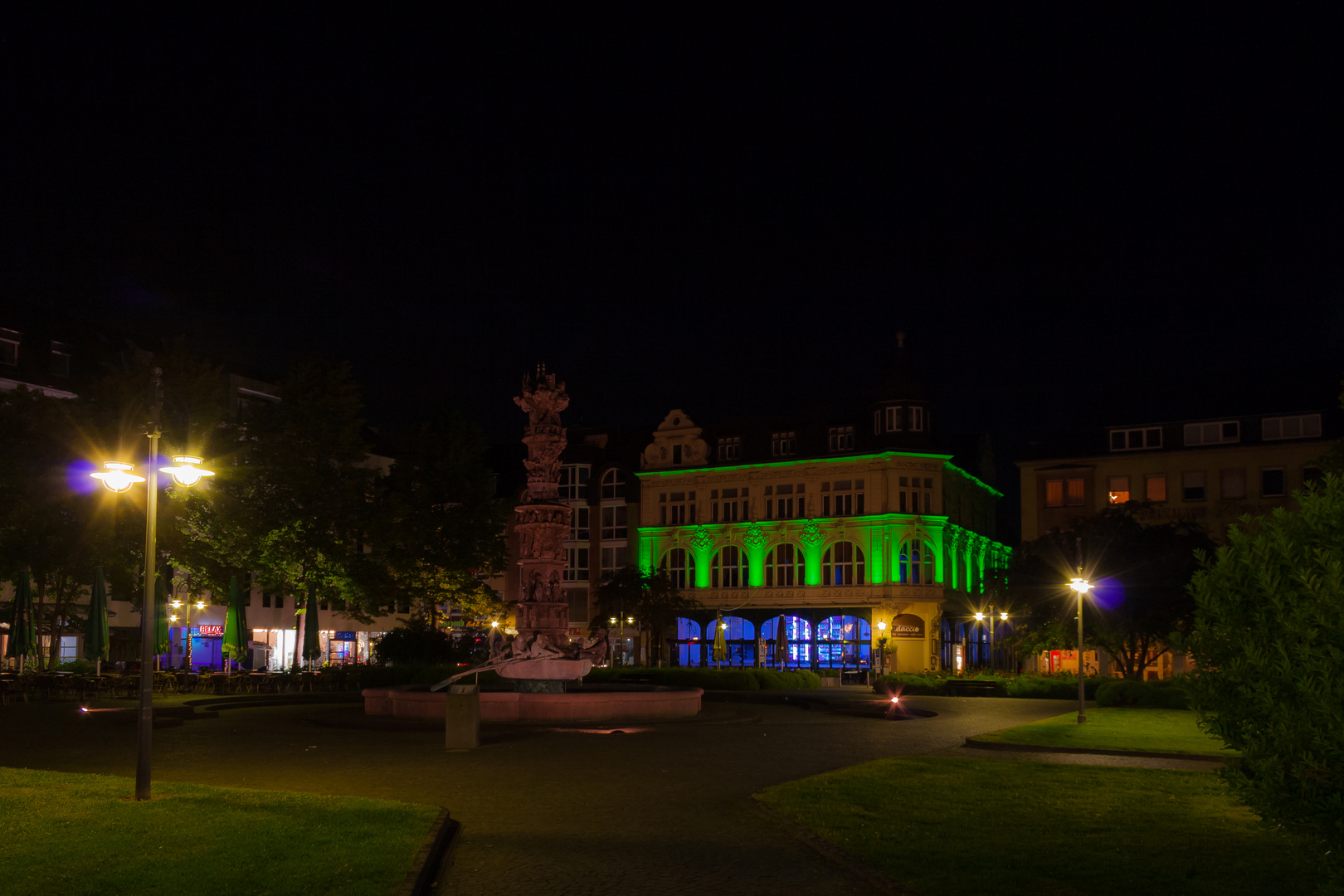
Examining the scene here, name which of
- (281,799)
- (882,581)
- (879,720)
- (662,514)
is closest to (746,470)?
(662,514)

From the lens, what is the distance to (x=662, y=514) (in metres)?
81.2

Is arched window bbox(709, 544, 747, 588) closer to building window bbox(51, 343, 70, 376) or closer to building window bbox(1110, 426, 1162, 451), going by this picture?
building window bbox(1110, 426, 1162, 451)

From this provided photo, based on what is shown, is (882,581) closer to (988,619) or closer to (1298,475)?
(988,619)

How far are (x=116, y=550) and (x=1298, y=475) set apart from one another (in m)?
55.4

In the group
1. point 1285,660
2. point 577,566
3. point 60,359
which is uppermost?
point 60,359

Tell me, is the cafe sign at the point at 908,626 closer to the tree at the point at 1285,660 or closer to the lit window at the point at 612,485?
the lit window at the point at 612,485

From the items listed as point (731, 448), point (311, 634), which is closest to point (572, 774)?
point (311, 634)

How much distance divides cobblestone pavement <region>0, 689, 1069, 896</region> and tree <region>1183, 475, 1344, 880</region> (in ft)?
13.2

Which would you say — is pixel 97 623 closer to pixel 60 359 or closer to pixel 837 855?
pixel 837 855

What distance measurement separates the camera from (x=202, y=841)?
12.2 m

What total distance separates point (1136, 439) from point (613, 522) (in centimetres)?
3345

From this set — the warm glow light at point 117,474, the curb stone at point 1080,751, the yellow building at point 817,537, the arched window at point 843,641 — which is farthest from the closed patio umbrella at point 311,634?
the arched window at point 843,641

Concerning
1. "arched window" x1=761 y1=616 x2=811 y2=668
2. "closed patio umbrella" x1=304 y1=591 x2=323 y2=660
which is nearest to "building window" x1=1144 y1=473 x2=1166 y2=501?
"arched window" x1=761 y1=616 x2=811 y2=668

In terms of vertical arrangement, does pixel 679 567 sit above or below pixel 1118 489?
below
